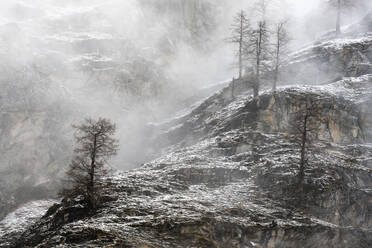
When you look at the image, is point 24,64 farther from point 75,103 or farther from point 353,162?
point 353,162

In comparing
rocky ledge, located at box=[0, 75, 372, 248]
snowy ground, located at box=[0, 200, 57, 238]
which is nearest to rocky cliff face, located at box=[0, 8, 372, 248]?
rocky ledge, located at box=[0, 75, 372, 248]

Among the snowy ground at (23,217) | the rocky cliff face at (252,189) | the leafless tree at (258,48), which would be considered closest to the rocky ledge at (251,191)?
the rocky cliff face at (252,189)

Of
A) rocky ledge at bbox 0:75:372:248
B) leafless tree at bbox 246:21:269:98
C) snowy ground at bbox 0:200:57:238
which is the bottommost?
snowy ground at bbox 0:200:57:238

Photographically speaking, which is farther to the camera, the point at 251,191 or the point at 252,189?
the point at 252,189

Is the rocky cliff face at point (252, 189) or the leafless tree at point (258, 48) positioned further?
the leafless tree at point (258, 48)

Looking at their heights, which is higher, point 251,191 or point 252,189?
point 252,189

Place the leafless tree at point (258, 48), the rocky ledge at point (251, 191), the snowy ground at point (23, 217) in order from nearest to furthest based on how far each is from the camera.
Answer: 1. the rocky ledge at point (251, 191)
2. the snowy ground at point (23, 217)
3. the leafless tree at point (258, 48)

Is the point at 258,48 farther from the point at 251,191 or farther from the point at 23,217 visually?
the point at 23,217

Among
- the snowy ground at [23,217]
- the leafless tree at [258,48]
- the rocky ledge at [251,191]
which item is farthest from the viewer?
the leafless tree at [258,48]

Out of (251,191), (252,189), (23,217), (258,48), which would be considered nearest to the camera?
(251,191)

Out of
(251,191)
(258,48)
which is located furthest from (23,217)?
(258,48)

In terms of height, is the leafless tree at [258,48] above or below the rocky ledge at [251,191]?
above

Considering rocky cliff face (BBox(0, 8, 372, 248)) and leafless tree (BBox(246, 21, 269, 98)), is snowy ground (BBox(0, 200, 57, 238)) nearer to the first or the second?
rocky cliff face (BBox(0, 8, 372, 248))

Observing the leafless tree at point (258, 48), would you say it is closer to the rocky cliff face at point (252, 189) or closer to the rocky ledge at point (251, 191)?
the rocky ledge at point (251, 191)
